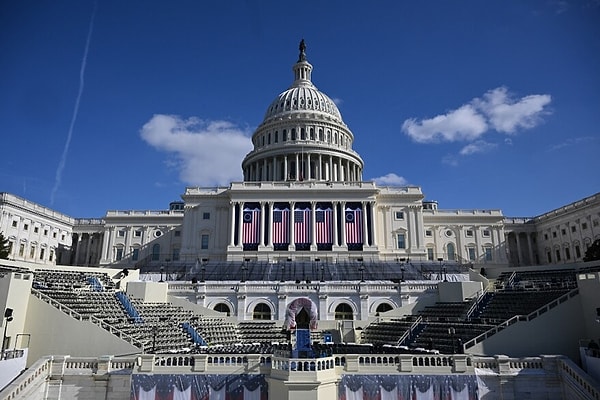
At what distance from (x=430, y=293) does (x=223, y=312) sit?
22639 mm

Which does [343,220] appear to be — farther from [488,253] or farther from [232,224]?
[488,253]

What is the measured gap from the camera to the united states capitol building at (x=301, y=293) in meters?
21.8

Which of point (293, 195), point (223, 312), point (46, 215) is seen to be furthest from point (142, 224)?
point (223, 312)

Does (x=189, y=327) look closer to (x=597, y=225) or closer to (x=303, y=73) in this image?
(x=597, y=225)

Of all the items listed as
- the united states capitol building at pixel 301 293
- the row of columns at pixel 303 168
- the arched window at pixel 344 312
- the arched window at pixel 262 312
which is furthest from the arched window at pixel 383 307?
the row of columns at pixel 303 168

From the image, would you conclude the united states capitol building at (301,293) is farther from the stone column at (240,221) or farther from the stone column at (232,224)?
the stone column at (232,224)

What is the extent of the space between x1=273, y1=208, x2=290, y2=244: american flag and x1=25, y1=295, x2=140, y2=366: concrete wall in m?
44.6

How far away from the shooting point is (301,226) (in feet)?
240

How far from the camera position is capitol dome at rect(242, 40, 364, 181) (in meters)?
93.0

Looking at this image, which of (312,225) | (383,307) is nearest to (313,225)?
(312,225)

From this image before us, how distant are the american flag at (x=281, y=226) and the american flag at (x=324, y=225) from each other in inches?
206

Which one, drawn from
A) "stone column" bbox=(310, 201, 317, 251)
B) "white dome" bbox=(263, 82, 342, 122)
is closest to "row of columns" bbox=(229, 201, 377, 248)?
"stone column" bbox=(310, 201, 317, 251)

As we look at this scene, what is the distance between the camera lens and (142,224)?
285 ft

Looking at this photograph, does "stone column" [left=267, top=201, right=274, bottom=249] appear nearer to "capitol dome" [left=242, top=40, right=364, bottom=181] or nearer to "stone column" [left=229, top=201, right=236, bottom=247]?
"stone column" [left=229, top=201, right=236, bottom=247]
